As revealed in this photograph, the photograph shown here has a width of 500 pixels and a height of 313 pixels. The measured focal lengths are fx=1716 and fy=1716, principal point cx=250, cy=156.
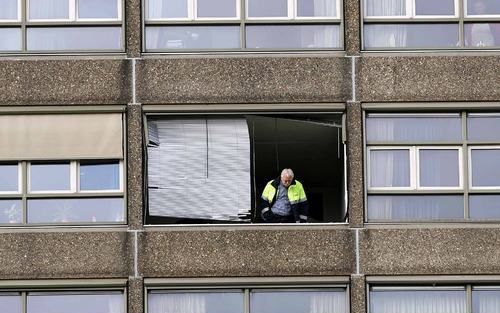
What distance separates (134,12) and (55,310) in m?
5.33

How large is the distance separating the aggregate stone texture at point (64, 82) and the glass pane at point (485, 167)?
6.10 m

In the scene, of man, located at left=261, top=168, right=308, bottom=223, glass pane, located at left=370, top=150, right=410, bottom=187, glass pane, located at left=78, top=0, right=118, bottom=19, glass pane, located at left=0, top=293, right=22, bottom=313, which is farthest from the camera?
glass pane, located at left=78, top=0, right=118, bottom=19

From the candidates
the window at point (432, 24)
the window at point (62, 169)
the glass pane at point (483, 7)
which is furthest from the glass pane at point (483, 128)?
the window at point (62, 169)

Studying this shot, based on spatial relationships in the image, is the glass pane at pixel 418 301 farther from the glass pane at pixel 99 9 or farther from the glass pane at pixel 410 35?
the glass pane at pixel 99 9

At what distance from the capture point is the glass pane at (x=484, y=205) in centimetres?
2948

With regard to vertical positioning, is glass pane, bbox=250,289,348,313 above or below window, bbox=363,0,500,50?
below

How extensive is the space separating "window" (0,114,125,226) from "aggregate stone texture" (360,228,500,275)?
4.41 meters

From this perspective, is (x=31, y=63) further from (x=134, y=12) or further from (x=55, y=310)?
(x=55, y=310)

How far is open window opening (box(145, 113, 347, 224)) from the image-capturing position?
97.1 ft

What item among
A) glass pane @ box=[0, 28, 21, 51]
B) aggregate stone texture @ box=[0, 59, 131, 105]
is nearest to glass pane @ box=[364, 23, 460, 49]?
aggregate stone texture @ box=[0, 59, 131, 105]

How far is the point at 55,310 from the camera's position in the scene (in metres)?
29.2

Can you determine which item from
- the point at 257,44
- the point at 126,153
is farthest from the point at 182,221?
the point at 257,44

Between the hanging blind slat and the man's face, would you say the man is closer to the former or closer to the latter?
the man's face

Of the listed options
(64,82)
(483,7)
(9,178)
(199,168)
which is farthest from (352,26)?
(9,178)
